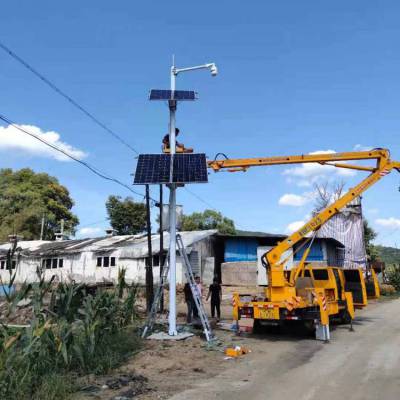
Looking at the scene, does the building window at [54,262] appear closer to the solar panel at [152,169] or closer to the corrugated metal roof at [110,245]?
the corrugated metal roof at [110,245]

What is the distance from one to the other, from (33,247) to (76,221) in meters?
21.2

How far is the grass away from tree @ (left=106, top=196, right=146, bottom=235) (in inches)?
1755

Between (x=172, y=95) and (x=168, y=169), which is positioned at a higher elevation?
(x=172, y=95)

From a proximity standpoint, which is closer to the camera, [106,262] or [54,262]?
[106,262]

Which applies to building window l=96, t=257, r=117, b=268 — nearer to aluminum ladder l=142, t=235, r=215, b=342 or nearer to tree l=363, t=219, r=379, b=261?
aluminum ladder l=142, t=235, r=215, b=342

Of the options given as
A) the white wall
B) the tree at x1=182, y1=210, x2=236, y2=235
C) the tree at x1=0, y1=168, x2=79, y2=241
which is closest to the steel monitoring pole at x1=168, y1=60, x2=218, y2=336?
the white wall

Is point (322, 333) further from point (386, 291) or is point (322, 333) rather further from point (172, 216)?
point (386, 291)

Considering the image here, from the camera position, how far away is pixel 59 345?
7.48m

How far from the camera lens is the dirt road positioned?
6852 millimetres

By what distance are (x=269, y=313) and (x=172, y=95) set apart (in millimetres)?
7138

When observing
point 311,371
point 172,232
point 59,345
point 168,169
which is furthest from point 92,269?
point 311,371

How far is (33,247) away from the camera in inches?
1496

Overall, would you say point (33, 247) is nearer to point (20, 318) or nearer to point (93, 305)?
point (20, 318)

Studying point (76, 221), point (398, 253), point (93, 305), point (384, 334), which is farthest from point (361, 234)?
point (398, 253)
